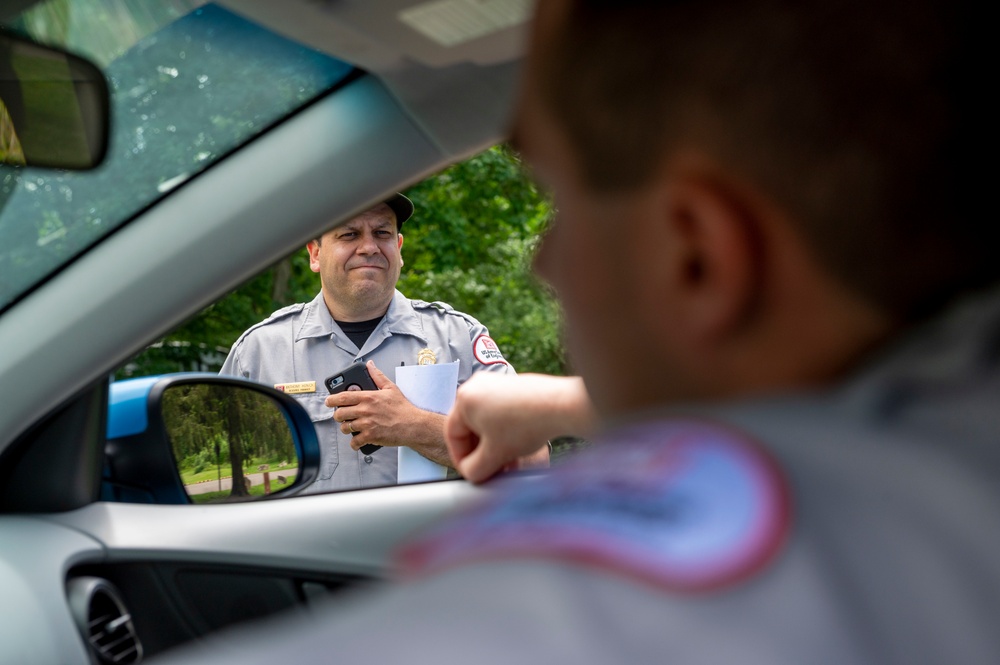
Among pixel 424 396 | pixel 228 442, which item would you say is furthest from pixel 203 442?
pixel 424 396

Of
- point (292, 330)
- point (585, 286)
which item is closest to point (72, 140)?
point (585, 286)

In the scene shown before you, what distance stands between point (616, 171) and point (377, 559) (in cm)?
212

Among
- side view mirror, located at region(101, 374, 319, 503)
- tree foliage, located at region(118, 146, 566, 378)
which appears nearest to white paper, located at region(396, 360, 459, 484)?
side view mirror, located at region(101, 374, 319, 503)

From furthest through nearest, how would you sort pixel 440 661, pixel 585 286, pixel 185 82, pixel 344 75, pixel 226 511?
1. pixel 226 511
2. pixel 185 82
3. pixel 344 75
4. pixel 585 286
5. pixel 440 661

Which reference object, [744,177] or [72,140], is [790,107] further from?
[72,140]

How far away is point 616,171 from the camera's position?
2.74 feet

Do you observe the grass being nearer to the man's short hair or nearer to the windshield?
the windshield

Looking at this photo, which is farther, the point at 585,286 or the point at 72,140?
the point at 72,140

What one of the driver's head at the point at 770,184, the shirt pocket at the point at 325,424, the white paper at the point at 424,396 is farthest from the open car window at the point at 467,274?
the driver's head at the point at 770,184

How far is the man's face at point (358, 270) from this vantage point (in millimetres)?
4438

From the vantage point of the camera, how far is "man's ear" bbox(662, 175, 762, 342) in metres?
0.75

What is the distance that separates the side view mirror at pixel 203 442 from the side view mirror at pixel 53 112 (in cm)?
75

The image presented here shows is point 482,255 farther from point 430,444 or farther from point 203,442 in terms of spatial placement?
point 203,442

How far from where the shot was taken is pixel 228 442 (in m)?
3.01
